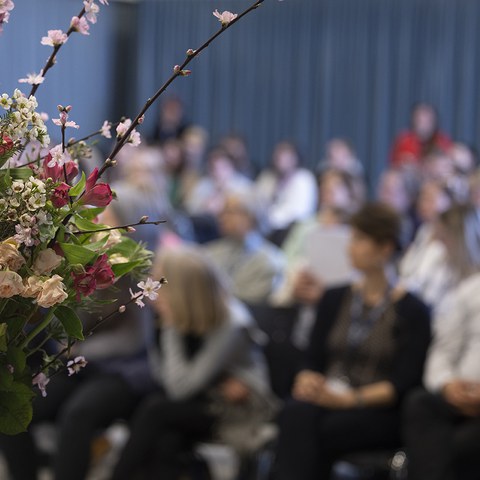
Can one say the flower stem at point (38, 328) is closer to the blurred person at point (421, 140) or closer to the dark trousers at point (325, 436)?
the dark trousers at point (325, 436)

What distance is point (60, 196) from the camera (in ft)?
4.54

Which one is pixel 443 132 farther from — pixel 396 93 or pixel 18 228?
pixel 18 228

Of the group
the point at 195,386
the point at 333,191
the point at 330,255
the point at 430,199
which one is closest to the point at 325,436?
the point at 195,386

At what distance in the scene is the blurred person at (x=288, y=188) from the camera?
9672mm

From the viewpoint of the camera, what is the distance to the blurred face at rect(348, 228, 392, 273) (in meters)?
3.98

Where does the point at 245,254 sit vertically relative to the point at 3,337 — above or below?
below

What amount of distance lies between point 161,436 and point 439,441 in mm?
1007

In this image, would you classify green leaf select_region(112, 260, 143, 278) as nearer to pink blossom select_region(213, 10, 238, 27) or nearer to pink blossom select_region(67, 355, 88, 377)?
pink blossom select_region(67, 355, 88, 377)

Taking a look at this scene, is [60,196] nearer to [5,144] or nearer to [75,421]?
[5,144]

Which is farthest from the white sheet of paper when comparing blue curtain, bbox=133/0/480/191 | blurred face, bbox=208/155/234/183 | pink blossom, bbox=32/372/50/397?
blue curtain, bbox=133/0/480/191

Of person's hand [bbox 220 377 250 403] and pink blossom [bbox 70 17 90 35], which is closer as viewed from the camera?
pink blossom [bbox 70 17 90 35]

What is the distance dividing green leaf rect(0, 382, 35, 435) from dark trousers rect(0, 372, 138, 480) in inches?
105

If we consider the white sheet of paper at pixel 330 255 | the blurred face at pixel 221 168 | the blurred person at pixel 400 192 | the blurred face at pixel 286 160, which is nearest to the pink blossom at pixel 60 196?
the white sheet of paper at pixel 330 255

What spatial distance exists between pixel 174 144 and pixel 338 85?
2135 mm
